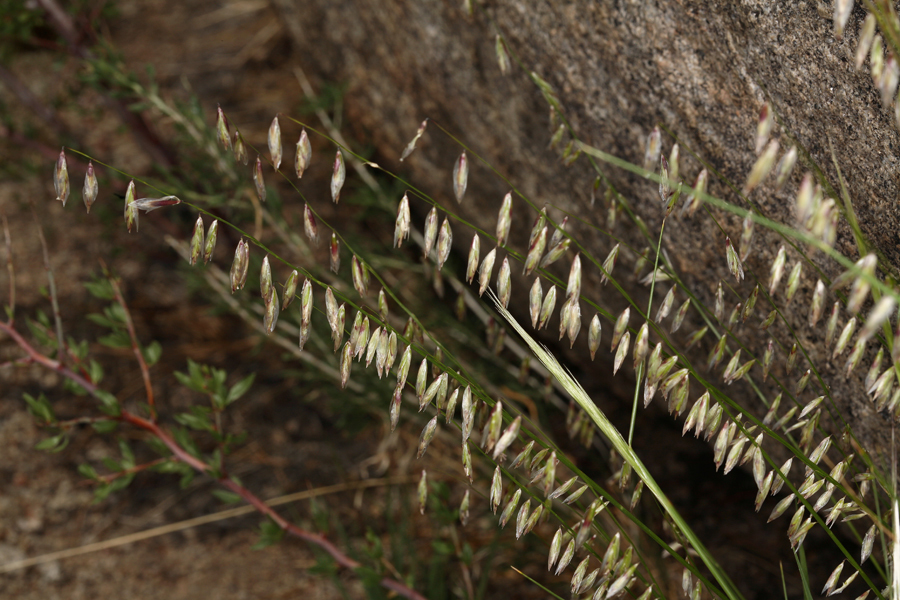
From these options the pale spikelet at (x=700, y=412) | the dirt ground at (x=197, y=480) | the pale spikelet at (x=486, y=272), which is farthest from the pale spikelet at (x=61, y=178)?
the pale spikelet at (x=700, y=412)

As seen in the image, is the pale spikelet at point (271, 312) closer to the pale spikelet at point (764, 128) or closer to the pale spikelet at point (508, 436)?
the pale spikelet at point (508, 436)

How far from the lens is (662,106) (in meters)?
1.33

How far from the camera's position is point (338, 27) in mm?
2234

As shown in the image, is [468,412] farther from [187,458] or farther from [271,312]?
[187,458]

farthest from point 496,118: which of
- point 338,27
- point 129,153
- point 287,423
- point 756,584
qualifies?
point 129,153

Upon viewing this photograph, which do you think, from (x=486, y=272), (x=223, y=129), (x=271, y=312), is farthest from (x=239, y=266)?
(x=486, y=272)

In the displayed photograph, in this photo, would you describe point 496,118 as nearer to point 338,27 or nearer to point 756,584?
point 338,27

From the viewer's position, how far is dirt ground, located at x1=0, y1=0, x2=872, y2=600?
183cm

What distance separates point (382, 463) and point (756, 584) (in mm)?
1059

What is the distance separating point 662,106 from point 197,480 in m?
1.70

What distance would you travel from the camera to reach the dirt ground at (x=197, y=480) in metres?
1.83

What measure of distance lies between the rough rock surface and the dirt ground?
586 millimetres

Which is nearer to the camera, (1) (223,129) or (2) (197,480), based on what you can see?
(1) (223,129)

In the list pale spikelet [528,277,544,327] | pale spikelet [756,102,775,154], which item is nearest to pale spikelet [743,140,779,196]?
pale spikelet [756,102,775,154]
